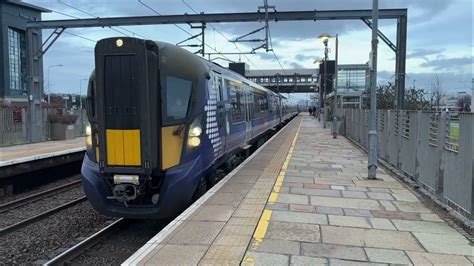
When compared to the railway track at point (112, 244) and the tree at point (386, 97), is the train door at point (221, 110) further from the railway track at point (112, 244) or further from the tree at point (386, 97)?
the tree at point (386, 97)

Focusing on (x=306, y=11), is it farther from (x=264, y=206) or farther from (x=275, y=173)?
(x=264, y=206)

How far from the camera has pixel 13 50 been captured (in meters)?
63.2

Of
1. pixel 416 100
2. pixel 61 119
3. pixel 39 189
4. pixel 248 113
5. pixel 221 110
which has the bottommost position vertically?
pixel 39 189

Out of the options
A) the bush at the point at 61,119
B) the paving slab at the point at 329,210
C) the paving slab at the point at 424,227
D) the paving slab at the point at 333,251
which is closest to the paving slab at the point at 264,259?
the paving slab at the point at 333,251

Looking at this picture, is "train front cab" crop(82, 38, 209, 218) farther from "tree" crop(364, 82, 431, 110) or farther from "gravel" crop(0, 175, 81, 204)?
"tree" crop(364, 82, 431, 110)

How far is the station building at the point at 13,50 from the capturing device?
58781 mm

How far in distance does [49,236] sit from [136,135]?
2.49 metres

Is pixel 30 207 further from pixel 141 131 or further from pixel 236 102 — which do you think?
pixel 236 102

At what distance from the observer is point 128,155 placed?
281 inches

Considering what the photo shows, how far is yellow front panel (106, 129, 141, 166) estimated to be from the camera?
7.11 metres

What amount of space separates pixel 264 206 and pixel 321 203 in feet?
3.48

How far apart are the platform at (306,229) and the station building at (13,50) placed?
55.6m

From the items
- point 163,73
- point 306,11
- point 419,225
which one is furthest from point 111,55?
point 306,11

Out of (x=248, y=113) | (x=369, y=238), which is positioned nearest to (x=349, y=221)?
(x=369, y=238)
